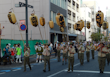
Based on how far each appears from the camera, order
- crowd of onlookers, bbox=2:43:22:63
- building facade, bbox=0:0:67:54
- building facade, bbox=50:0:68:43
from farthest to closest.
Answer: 1. building facade, bbox=50:0:68:43
2. building facade, bbox=0:0:67:54
3. crowd of onlookers, bbox=2:43:22:63

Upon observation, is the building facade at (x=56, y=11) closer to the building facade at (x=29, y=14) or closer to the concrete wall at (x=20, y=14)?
the building facade at (x=29, y=14)

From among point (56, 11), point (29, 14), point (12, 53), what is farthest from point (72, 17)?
point (12, 53)

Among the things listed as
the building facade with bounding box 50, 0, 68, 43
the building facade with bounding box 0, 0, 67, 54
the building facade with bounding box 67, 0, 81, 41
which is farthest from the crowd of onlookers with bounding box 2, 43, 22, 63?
the building facade with bounding box 67, 0, 81, 41

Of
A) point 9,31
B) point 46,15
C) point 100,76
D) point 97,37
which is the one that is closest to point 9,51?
point 100,76

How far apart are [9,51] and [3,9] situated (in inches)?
777

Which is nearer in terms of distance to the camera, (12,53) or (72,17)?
(12,53)

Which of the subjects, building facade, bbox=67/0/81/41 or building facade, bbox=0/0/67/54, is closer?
building facade, bbox=0/0/67/54

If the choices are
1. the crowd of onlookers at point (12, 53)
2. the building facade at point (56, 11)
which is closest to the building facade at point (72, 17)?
the building facade at point (56, 11)

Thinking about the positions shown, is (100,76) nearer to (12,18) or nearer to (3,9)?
(12,18)

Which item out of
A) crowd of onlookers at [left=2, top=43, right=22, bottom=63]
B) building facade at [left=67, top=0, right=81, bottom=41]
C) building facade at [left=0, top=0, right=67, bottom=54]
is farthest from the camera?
building facade at [left=67, top=0, right=81, bottom=41]

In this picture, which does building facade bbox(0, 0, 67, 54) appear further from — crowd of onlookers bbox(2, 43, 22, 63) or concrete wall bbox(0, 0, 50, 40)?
crowd of onlookers bbox(2, 43, 22, 63)

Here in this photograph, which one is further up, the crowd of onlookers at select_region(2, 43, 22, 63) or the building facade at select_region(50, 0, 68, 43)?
the building facade at select_region(50, 0, 68, 43)

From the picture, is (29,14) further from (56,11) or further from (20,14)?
(56,11)

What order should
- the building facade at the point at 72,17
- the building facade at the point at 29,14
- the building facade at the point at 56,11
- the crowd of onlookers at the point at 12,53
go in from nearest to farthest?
the crowd of onlookers at the point at 12,53, the building facade at the point at 29,14, the building facade at the point at 56,11, the building facade at the point at 72,17
